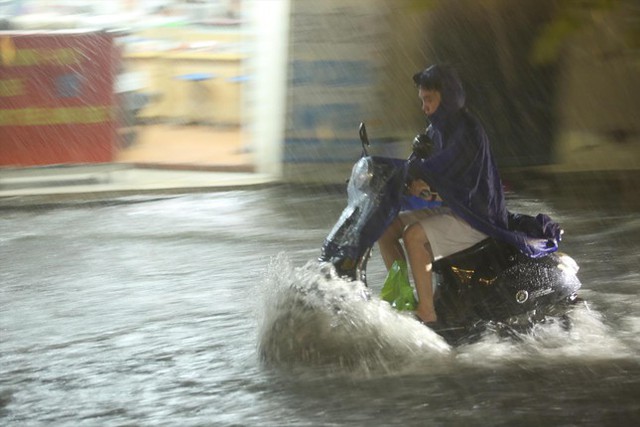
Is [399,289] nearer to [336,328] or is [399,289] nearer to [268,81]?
[336,328]

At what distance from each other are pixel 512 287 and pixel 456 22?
6.54 metres

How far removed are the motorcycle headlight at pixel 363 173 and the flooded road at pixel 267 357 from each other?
1.60 ft

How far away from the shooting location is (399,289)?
18.9 ft

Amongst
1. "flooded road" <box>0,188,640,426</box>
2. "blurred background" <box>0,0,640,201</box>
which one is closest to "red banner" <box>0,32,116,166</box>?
"blurred background" <box>0,0,640,201</box>

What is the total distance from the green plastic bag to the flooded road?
166mm

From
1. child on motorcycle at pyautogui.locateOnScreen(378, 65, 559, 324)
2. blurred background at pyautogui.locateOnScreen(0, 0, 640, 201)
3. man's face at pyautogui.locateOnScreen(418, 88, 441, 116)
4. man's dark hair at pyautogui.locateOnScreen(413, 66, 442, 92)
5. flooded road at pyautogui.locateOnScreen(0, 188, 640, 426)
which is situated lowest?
flooded road at pyautogui.locateOnScreen(0, 188, 640, 426)

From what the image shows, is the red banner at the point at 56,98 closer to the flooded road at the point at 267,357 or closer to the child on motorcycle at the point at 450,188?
the flooded road at the point at 267,357

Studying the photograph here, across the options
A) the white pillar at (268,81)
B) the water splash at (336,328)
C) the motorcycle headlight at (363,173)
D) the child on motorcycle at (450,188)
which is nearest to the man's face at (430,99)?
the child on motorcycle at (450,188)

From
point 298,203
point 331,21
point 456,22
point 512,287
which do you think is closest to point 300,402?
point 512,287

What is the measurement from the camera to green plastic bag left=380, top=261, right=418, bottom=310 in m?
5.74

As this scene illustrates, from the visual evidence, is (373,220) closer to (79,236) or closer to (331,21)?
(79,236)

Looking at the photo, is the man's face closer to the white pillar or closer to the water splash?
the water splash

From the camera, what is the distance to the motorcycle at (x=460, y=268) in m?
5.51

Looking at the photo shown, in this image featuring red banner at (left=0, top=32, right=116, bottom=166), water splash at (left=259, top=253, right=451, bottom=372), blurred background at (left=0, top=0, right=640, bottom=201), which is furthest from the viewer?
blurred background at (left=0, top=0, right=640, bottom=201)
